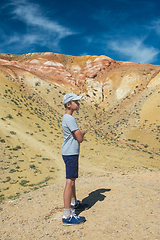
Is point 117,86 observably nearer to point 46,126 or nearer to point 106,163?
point 46,126

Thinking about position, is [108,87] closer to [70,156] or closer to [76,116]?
[76,116]

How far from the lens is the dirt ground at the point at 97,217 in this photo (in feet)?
9.89

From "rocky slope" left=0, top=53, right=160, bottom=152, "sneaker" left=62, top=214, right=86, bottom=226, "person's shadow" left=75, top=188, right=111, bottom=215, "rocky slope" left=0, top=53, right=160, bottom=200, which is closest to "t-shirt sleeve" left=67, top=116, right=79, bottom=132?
"sneaker" left=62, top=214, right=86, bottom=226

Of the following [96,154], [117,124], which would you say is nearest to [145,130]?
[117,124]

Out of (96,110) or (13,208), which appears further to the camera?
(96,110)

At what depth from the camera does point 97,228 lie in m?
3.12

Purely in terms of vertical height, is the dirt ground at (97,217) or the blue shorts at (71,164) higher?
the blue shorts at (71,164)

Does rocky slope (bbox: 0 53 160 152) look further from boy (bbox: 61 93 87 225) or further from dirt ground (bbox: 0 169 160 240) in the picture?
boy (bbox: 61 93 87 225)

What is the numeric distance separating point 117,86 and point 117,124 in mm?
15352

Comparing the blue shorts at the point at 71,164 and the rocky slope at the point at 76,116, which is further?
the rocky slope at the point at 76,116

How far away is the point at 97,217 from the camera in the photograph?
11.5ft

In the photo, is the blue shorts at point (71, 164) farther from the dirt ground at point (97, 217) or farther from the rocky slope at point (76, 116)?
the rocky slope at point (76, 116)

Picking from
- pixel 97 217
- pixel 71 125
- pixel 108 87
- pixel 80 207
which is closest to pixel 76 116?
pixel 108 87

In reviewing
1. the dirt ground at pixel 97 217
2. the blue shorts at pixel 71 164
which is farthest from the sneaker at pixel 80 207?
the blue shorts at pixel 71 164
